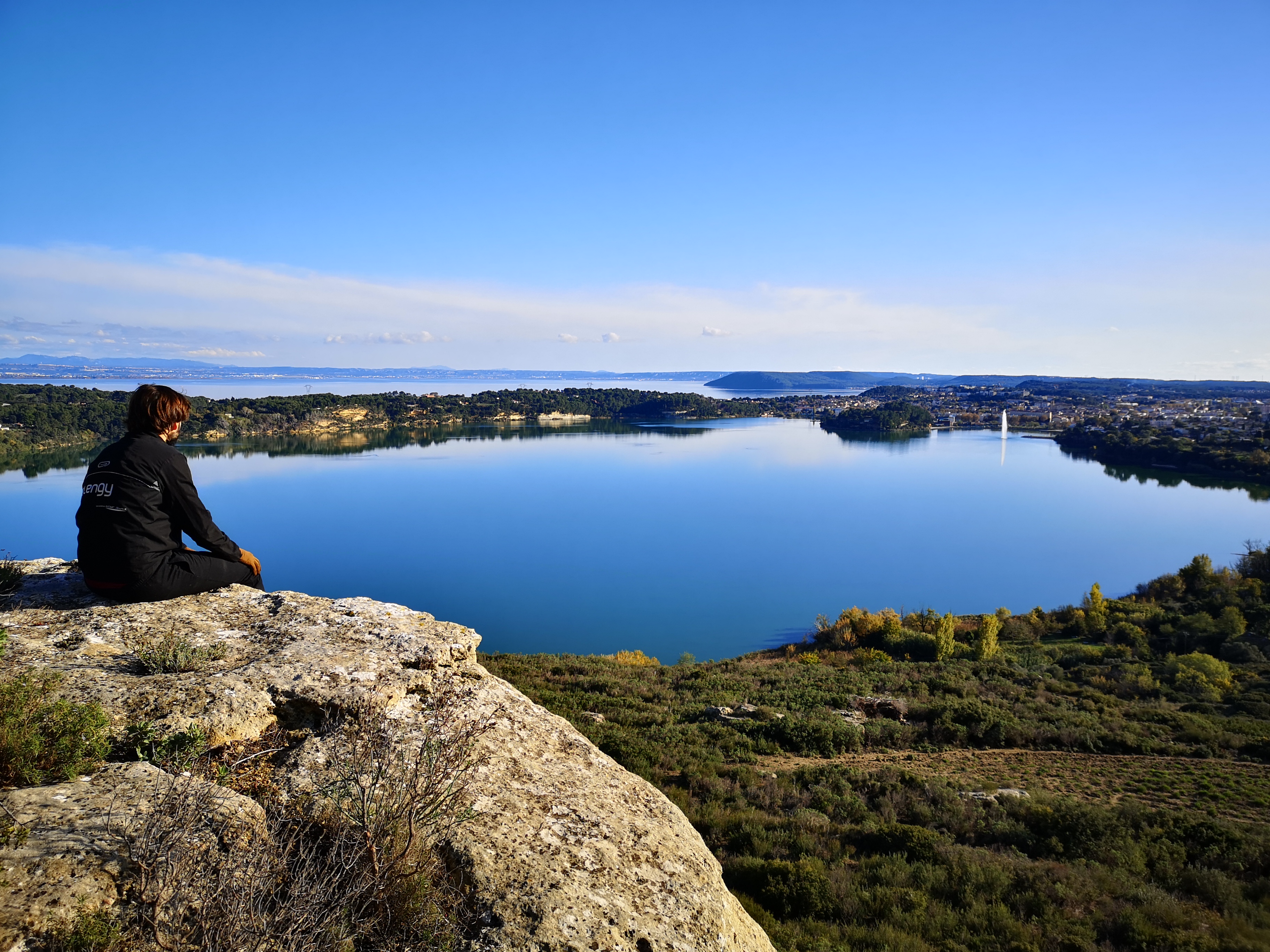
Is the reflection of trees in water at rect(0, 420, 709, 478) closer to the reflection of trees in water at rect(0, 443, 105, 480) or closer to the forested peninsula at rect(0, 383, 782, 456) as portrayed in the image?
the reflection of trees in water at rect(0, 443, 105, 480)

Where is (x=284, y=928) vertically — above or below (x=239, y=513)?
above

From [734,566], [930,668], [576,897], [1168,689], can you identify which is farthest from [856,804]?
[734,566]

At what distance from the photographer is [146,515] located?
348cm

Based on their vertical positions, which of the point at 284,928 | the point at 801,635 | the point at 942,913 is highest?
the point at 284,928

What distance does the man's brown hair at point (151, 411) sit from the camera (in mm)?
3637

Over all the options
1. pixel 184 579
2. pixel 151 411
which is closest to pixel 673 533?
pixel 184 579

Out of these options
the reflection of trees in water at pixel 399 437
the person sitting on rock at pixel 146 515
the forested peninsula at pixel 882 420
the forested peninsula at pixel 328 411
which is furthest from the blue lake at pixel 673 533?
the forested peninsula at pixel 882 420

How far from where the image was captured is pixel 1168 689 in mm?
15359

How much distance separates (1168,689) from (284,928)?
789 inches

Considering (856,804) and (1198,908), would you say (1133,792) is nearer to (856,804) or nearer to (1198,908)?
(1198,908)

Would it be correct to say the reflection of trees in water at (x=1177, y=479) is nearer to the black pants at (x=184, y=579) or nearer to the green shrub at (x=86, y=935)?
the black pants at (x=184, y=579)

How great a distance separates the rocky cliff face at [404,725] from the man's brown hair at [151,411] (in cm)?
110

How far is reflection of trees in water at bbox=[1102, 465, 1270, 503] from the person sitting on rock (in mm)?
78466

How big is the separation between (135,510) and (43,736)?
150 centimetres
